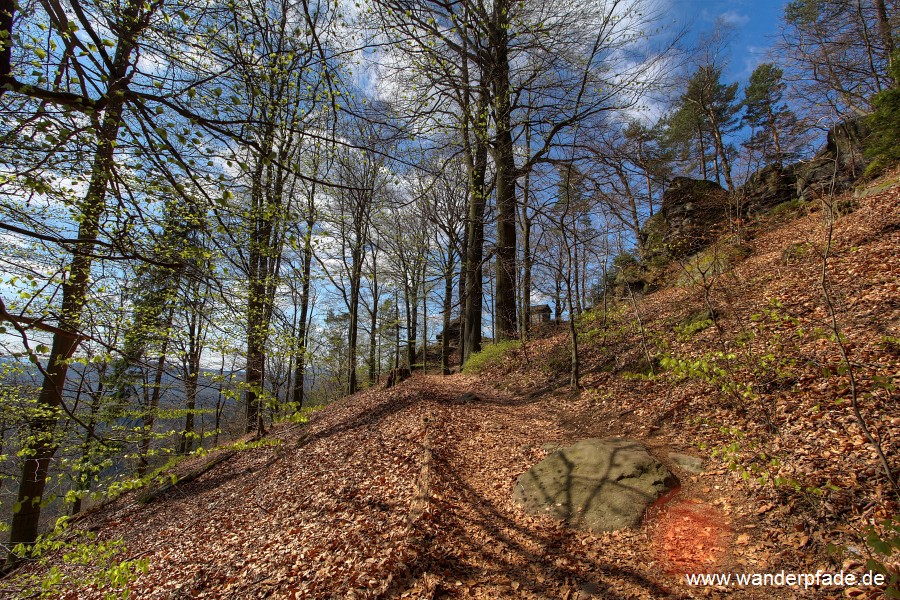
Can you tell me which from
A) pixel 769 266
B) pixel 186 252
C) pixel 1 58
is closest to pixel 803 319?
pixel 769 266

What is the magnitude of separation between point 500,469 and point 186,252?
4894 millimetres

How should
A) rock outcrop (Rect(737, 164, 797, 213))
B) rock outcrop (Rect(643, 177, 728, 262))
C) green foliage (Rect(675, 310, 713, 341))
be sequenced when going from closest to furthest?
1. green foliage (Rect(675, 310, 713, 341))
2. rock outcrop (Rect(737, 164, 797, 213))
3. rock outcrop (Rect(643, 177, 728, 262))

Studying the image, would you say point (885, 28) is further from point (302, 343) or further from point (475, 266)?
point (302, 343)

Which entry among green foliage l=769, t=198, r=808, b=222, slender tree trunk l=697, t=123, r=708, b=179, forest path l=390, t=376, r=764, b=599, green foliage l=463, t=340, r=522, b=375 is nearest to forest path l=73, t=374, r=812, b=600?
forest path l=390, t=376, r=764, b=599

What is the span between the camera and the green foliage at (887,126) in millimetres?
8605

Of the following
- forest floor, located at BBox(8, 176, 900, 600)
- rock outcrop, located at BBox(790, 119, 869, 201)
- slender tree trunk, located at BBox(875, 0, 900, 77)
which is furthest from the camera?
slender tree trunk, located at BBox(875, 0, 900, 77)

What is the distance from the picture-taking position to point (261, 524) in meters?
5.41

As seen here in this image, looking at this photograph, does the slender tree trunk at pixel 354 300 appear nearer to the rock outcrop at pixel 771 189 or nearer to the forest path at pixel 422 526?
the forest path at pixel 422 526

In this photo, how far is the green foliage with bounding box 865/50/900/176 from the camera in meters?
8.61

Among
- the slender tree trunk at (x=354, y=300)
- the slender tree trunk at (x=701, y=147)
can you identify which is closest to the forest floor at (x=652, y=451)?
the slender tree trunk at (x=354, y=300)

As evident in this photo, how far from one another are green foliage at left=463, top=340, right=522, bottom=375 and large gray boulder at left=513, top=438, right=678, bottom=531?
22.8ft

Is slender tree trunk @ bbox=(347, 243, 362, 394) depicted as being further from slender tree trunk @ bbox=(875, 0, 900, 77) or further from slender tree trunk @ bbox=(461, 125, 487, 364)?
slender tree trunk @ bbox=(875, 0, 900, 77)

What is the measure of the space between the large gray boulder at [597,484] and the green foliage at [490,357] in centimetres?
695

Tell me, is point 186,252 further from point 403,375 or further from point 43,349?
point 403,375
